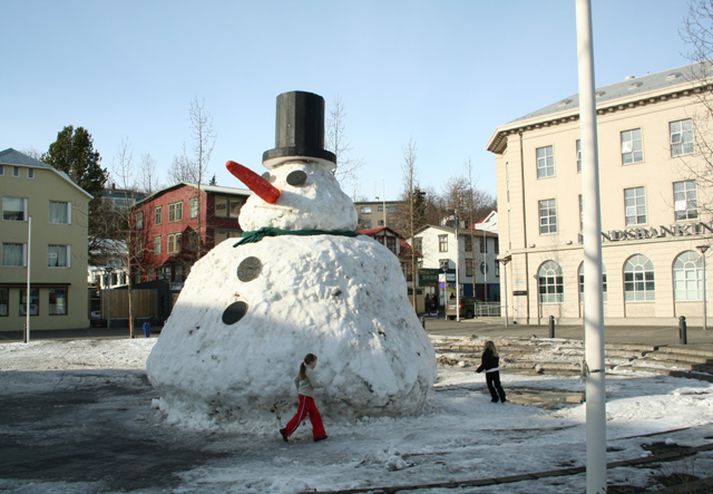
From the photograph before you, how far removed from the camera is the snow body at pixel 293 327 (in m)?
8.55

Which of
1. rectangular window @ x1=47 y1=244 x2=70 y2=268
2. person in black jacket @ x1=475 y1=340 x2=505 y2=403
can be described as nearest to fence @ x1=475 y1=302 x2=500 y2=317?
rectangular window @ x1=47 y1=244 x2=70 y2=268

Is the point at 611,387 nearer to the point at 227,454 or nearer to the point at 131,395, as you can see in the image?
the point at 227,454

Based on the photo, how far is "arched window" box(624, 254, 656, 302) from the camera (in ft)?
99.0

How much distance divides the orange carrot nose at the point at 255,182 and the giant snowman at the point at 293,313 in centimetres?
2

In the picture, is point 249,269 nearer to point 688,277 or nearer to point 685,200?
point 688,277

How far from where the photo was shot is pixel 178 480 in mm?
6578

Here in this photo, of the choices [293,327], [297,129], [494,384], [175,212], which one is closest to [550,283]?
[494,384]

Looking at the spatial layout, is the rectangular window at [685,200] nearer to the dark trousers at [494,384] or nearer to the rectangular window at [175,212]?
the dark trousers at [494,384]

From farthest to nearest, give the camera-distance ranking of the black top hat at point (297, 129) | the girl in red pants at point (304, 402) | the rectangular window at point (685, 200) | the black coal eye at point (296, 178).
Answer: the rectangular window at point (685, 200)
the black top hat at point (297, 129)
the black coal eye at point (296, 178)
the girl in red pants at point (304, 402)

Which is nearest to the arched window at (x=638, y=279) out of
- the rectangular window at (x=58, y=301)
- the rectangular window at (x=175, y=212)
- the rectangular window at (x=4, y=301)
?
the rectangular window at (x=175, y=212)

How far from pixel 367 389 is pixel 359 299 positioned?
1.36 m

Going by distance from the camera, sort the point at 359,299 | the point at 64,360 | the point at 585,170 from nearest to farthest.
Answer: the point at 585,170
the point at 359,299
the point at 64,360

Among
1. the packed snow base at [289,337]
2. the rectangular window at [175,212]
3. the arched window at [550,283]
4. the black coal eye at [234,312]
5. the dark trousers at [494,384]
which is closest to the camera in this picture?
the packed snow base at [289,337]

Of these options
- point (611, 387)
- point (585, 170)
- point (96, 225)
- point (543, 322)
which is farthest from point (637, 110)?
point (96, 225)
